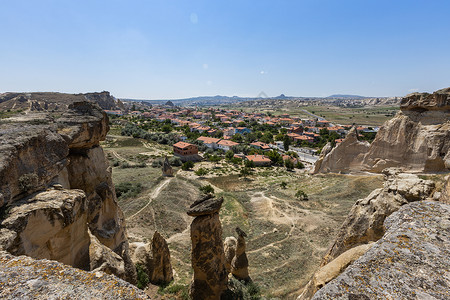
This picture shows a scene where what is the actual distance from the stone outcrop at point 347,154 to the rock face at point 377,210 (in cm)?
2872

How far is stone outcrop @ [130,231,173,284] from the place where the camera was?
12.8m

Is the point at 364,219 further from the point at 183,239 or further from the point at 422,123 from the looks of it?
the point at 422,123

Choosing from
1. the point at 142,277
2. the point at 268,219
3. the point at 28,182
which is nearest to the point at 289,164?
the point at 268,219

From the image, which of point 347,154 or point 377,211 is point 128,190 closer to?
point 377,211

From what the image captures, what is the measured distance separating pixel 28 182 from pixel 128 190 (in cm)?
2273

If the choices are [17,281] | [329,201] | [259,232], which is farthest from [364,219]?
[329,201]

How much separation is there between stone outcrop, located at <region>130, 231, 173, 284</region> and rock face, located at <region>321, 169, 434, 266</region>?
9.21m

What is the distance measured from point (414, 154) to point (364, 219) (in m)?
24.8

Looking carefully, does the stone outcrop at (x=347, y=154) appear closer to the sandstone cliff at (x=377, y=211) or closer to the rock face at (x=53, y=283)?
the sandstone cliff at (x=377, y=211)

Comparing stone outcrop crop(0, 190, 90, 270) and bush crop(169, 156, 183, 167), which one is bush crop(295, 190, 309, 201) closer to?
stone outcrop crop(0, 190, 90, 270)

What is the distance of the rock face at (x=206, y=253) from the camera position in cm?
1069

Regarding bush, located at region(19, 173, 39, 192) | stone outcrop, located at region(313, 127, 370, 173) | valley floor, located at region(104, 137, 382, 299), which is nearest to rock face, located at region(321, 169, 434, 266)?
valley floor, located at region(104, 137, 382, 299)

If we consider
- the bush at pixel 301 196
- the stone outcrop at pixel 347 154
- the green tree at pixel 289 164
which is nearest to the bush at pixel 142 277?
the bush at pixel 301 196

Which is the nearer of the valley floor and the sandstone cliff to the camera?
the sandstone cliff
